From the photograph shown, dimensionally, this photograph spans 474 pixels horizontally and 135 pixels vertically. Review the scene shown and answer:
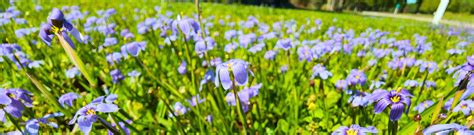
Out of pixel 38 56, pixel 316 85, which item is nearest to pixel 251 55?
pixel 316 85

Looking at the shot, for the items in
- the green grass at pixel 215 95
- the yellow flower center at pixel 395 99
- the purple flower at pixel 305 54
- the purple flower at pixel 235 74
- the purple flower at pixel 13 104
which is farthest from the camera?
the purple flower at pixel 305 54

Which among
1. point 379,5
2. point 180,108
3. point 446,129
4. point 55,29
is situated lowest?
point 379,5

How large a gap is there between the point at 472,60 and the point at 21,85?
3031mm

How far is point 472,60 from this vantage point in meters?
1.12

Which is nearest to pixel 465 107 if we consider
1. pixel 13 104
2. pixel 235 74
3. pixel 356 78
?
pixel 356 78

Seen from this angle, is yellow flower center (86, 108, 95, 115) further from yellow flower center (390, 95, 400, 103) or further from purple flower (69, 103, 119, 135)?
yellow flower center (390, 95, 400, 103)

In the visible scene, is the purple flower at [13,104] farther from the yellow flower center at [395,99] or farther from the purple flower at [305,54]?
the purple flower at [305,54]

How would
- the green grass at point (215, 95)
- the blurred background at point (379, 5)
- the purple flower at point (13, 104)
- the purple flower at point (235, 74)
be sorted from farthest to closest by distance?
the blurred background at point (379, 5) < the green grass at point (215, 95) < the purple flower at point (13, 104) < the purple flower at point (235, 74)

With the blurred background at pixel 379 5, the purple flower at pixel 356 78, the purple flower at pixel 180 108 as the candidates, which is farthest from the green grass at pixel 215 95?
the blurred background at pixel 379 5

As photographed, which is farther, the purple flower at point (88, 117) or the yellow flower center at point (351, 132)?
the yellow flower center at point (351, 132)

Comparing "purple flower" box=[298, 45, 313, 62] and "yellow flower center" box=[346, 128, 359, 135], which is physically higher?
"purple flower" box=[298, 45, 313, 62]

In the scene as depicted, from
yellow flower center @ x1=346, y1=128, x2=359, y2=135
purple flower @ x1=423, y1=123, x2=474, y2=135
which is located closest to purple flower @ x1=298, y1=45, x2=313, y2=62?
yellow flower center @ x1=346, y1=128, x2=359, y2=135

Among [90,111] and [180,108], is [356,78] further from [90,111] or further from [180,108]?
[90,111]

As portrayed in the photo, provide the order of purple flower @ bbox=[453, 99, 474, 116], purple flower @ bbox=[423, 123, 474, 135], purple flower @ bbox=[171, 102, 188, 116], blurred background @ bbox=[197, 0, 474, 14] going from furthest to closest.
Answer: blurred background @ bbox=[197, 0, 474, 14]
purple flower @ bbox=[171, 102, 188, 116]
purple flower @ bbox=[453, 99, 474, 116]
purple flower @ bbox=[423, 123, 474, 135]
